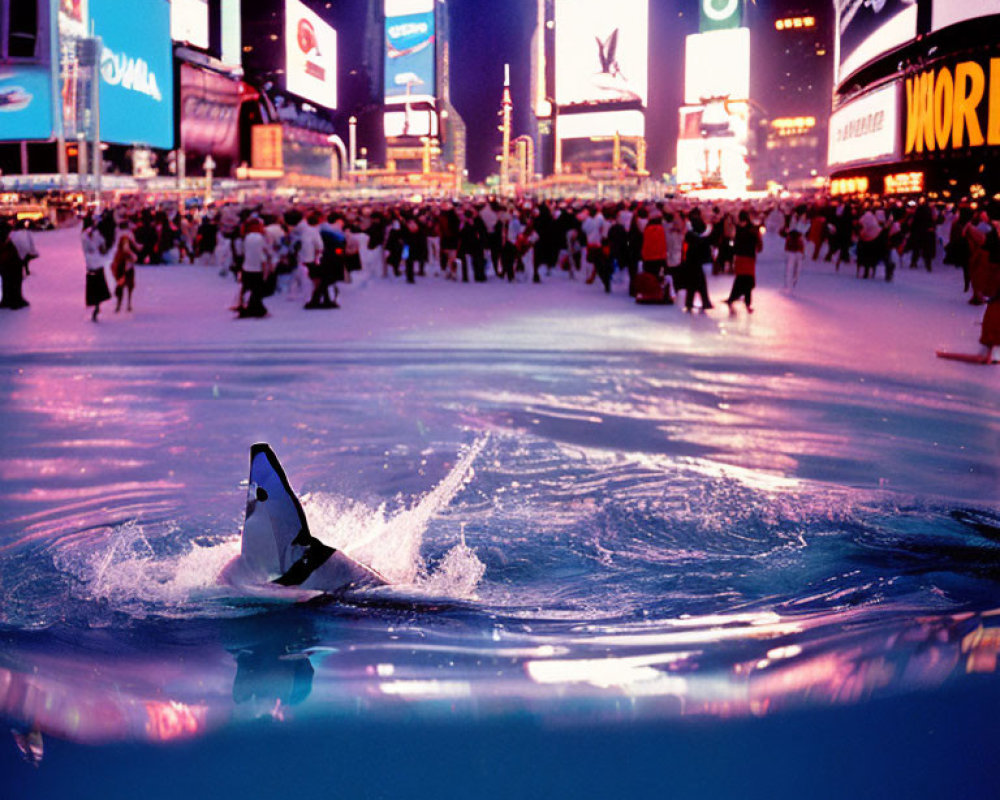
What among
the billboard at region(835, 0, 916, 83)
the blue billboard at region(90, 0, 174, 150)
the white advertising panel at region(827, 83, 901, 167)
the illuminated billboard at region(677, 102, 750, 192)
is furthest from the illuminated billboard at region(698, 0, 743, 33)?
the blue billboard at region(90, 0, 174, 150)

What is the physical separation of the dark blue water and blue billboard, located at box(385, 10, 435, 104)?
134 meters

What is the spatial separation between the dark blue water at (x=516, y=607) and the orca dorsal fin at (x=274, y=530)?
8.2 inches

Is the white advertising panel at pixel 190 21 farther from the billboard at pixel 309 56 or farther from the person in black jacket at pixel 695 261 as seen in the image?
the person in black jacket at pixel 695 261

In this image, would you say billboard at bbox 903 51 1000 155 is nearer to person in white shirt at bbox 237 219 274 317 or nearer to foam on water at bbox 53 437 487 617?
person in white shirt at bbox 237 219 274 317

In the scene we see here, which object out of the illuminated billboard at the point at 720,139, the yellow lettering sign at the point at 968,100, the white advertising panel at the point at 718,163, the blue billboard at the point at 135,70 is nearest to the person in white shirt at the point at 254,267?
the yellow lettering sign at the point at 968,100

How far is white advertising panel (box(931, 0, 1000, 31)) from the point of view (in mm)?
42750

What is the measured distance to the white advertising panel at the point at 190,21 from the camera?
78750 mm

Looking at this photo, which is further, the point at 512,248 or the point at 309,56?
the point at 309,56

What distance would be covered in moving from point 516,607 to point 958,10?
4509 cm

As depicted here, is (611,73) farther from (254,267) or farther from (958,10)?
(254,267)

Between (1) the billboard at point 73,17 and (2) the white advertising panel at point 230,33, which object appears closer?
(1) the billboard at point 73,17

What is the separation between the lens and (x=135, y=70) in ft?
219

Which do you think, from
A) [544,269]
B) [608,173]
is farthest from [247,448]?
[608,173]

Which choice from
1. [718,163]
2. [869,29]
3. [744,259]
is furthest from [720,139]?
[744,259]
